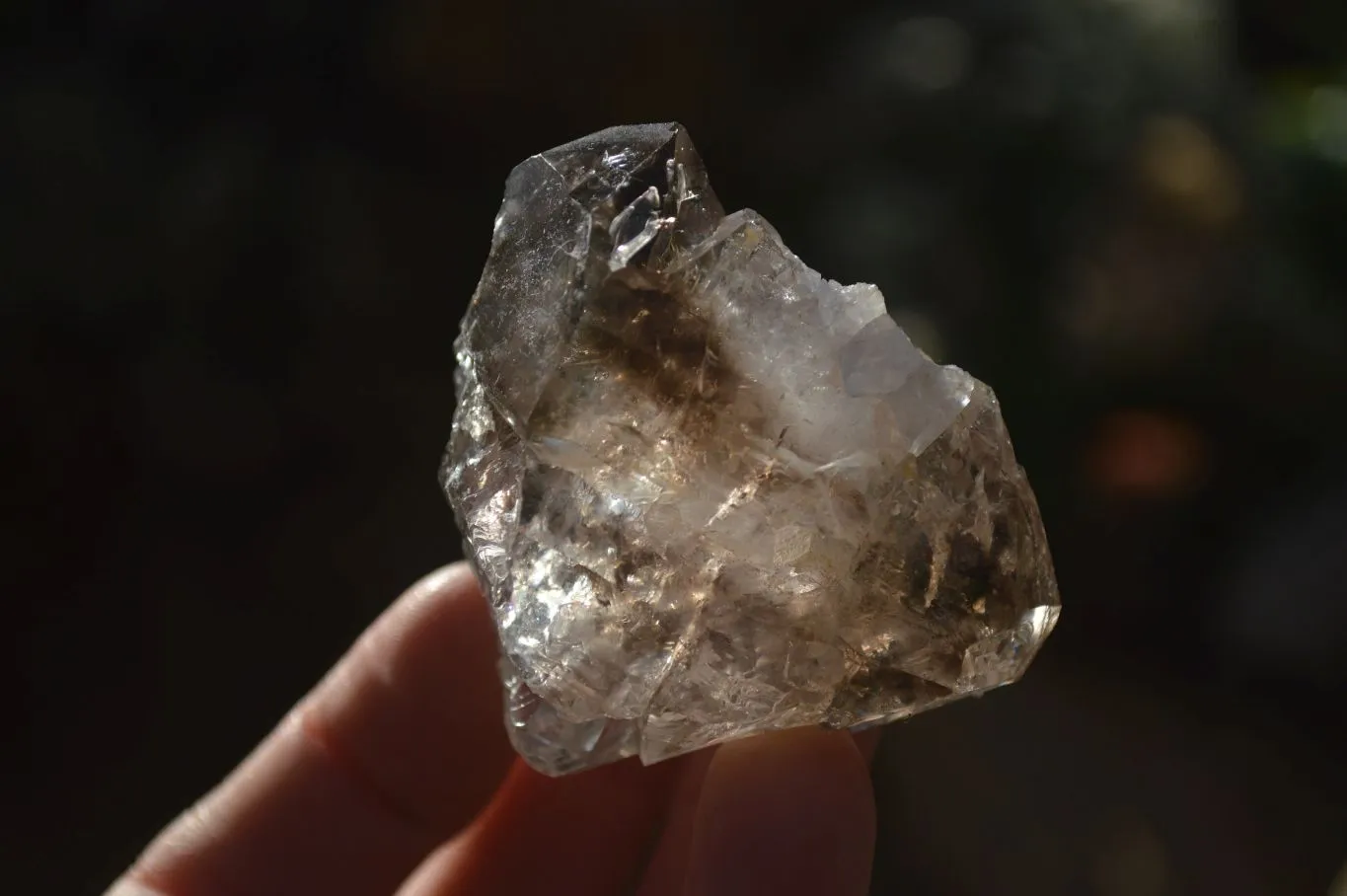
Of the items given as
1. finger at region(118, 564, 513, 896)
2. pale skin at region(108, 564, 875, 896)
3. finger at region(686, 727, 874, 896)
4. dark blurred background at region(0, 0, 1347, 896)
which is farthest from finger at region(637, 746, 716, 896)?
dark blurred background at region(0, 0, 1347, 896)

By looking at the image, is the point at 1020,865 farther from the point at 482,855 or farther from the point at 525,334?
the point at 525,334

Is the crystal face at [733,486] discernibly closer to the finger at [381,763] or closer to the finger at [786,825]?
the finger at [786,825]

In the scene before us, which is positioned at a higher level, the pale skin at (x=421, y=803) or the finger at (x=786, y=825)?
the finger at (x=786, y=825)

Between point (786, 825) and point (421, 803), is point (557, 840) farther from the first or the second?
point (786, 825)

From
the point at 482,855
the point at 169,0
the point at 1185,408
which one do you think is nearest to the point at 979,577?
the point at 482,855

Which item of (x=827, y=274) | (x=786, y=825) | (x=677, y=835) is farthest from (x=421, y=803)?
(x=827, y=274)

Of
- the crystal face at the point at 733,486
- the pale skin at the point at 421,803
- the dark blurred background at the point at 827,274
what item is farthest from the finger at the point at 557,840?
the dark blurred background at the point at 827,274
